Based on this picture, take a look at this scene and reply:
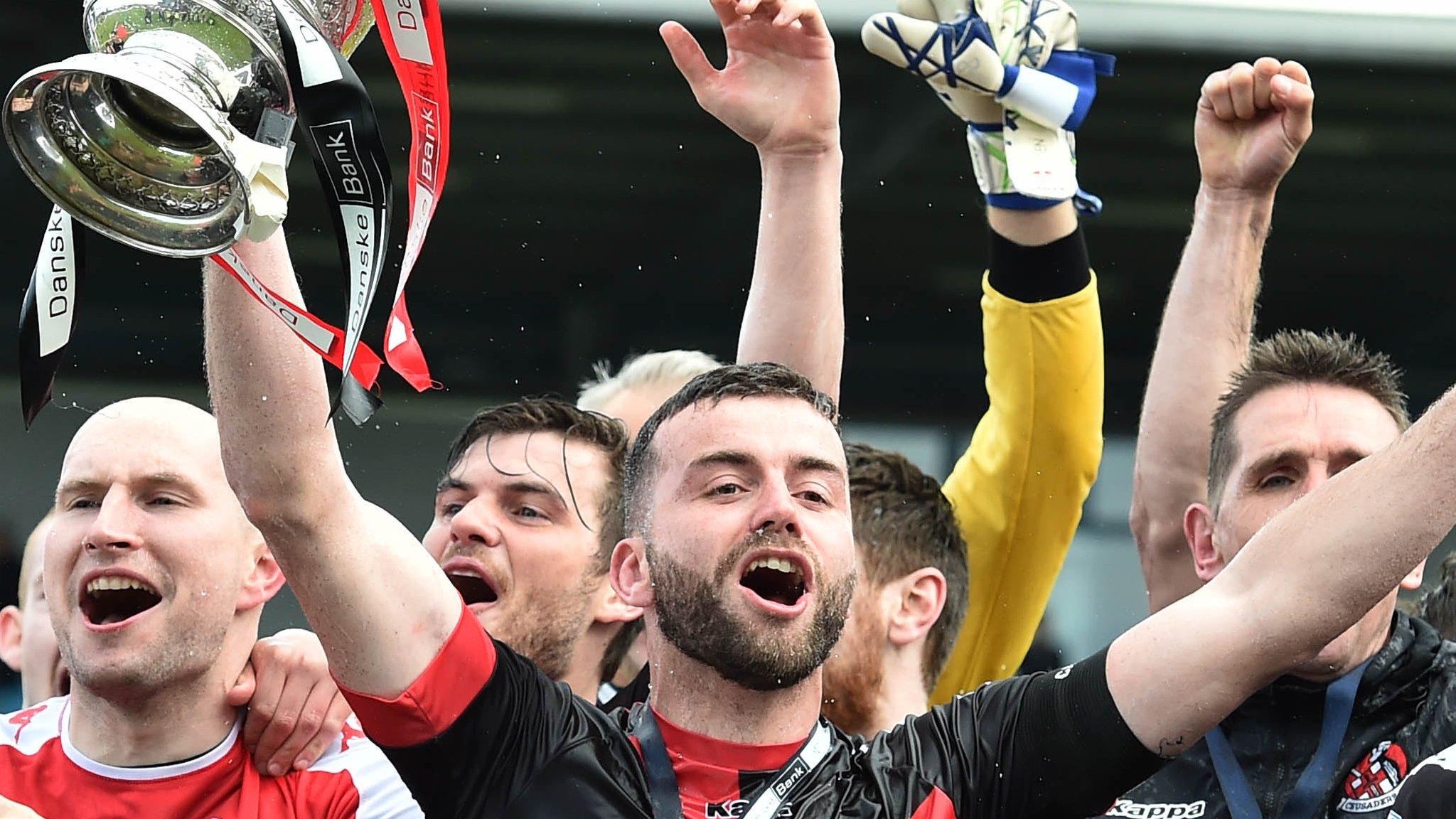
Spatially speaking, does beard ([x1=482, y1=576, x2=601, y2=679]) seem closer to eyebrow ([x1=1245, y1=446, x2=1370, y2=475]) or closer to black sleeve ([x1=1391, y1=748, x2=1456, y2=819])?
eyebrow ([x1=1245, y1=446, x2=1370, y2=475])

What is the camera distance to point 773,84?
2924mm

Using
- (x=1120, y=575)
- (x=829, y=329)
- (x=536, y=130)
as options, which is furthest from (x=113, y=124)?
(x=1120, y=575)

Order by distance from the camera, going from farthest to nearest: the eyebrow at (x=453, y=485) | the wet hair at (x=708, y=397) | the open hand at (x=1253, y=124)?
the eyebrow at (x=453, y=485), the open hand at (x=1253, y=124), the wet hair at (x=708, y=397)

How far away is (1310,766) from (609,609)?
3.96 feet

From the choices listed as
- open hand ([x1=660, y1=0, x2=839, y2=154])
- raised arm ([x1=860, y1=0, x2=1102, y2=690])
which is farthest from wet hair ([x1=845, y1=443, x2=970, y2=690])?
open hand ([x1=660, y1=0, x2=839, y2=154])

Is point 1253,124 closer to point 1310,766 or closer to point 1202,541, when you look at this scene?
point 1202,541

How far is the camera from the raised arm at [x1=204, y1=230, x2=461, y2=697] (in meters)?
2.11

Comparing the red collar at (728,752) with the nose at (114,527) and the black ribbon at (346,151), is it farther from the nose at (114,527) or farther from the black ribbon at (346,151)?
the nose at (114,527)

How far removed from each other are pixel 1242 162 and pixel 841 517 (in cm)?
107

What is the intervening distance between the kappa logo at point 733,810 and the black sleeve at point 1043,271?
1266mm

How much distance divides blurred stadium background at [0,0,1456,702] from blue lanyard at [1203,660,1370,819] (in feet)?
14.4

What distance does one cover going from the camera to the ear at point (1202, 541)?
2809mm

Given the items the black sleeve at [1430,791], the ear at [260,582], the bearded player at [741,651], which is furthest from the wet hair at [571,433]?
the black sleeve at [1430,791]

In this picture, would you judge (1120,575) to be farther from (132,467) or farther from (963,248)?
(132,467)
